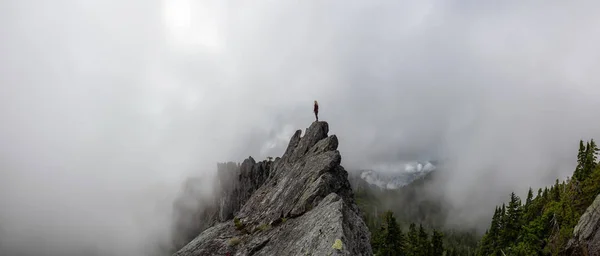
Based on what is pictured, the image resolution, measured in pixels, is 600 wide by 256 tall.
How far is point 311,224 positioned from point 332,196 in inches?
136

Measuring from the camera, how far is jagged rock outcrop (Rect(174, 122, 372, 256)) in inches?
781

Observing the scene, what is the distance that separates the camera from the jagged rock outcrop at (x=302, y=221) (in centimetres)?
1984

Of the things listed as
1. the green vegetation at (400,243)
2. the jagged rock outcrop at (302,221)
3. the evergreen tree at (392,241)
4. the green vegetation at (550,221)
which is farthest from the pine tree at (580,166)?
the jagged rock outcrop at (302,221)

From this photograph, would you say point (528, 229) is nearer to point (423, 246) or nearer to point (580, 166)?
point (423, 246)

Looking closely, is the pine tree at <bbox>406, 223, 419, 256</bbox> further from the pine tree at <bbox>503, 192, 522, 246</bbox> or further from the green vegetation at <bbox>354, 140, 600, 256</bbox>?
the pine tree at <bbox>503, 192, 522, 246</bbox>

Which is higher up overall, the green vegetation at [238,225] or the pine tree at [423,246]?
the pine tree at [423,246]

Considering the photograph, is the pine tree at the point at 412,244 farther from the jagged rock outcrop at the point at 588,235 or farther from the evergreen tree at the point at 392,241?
the jagged rock outcrop at the point at 588,235

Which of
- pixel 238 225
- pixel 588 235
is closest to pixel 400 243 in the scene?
pixel 588 235

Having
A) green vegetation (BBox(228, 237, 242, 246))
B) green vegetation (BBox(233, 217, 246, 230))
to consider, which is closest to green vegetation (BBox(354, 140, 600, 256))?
green vegetation (BBox(233, 217, 246, 230))

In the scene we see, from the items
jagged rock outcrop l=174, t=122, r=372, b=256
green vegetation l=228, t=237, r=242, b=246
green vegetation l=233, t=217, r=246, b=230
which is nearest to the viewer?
jagged rock outcrop l=174, t=122, r=372, b=256

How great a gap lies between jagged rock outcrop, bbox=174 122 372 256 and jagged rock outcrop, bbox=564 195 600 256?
69791mm

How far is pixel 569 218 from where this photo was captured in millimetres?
112250

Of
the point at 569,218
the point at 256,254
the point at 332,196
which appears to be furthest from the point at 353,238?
the point at 569,218

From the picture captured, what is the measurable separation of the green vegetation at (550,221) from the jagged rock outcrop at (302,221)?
98.0m
